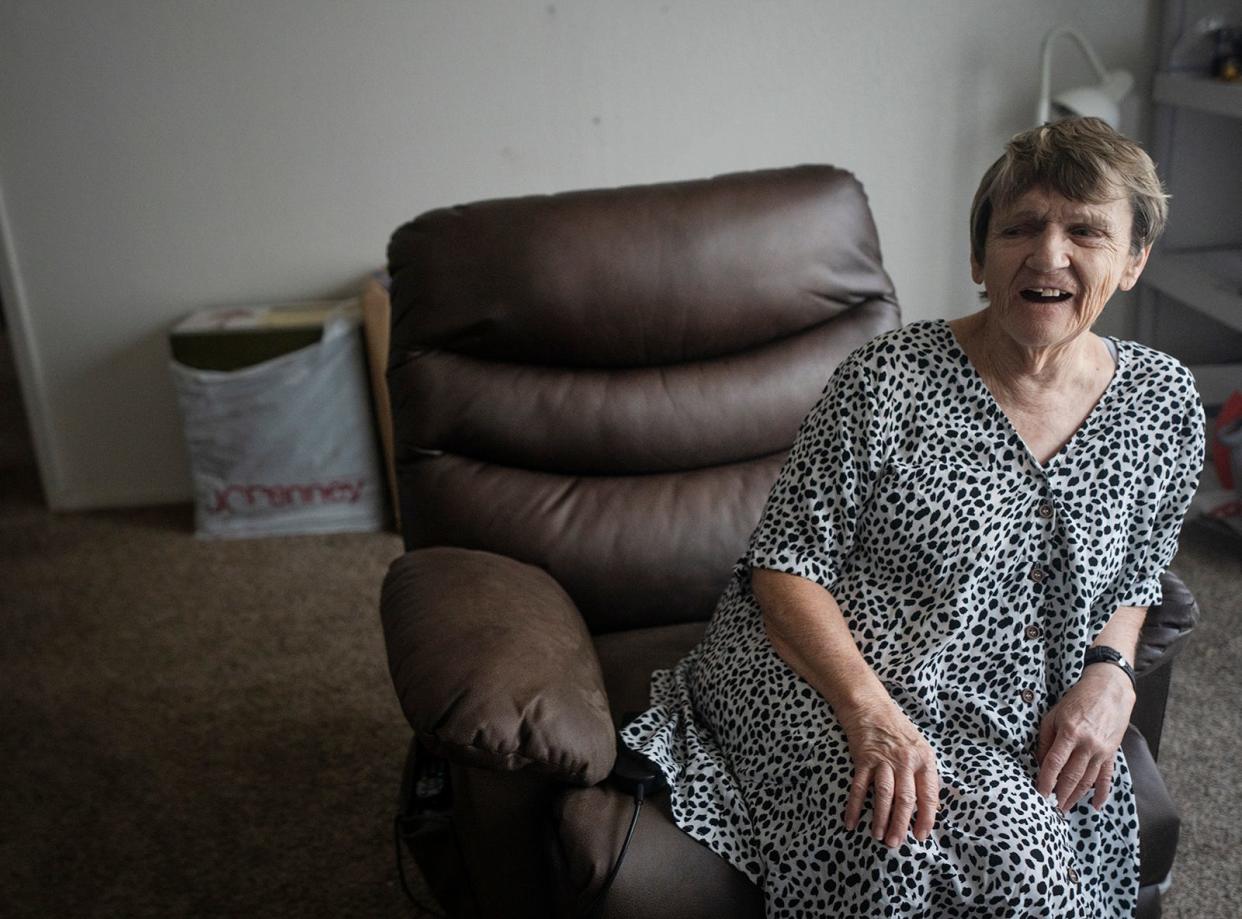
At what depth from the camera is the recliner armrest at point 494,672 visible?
1211 millimetres

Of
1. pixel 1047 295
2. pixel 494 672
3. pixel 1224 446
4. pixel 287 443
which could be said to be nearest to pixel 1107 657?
pixel 1047 295

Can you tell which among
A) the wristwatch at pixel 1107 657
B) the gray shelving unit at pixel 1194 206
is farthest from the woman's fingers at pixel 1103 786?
the gray shelving unit at pixel 1194 206

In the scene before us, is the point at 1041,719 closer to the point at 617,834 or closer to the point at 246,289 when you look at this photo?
the point at 617,834

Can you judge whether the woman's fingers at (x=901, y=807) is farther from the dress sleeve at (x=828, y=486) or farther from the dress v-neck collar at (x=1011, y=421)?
the dress v-neck collar at (x=1011, y=421)

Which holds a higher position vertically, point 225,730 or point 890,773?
point 890,773

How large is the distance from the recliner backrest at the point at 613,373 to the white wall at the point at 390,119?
3.65 feet

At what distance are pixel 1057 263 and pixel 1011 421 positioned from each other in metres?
0.17

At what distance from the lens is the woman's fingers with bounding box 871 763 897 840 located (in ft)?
3.82

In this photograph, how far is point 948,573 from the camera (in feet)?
4.24

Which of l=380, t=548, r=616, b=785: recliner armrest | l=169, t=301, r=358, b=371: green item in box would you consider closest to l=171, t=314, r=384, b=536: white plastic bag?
l=169, t=301, r=358, b=371: green item in box

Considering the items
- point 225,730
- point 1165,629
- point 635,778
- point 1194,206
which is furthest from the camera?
point 1194,206

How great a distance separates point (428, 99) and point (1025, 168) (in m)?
1.81

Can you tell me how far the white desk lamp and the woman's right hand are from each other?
1.80m

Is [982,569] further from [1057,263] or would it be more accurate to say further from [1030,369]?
[1057,263]
